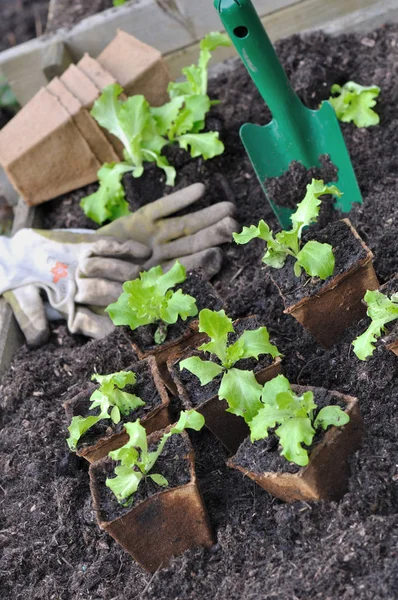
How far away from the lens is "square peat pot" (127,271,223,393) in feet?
8.38

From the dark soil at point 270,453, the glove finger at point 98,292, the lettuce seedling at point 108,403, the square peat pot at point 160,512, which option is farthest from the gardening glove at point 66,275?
the dark soil at point 270,453

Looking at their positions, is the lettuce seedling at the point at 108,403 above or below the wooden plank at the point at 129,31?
below

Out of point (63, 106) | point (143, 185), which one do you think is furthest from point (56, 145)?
point (143, 185)

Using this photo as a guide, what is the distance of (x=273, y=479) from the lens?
75.4 inches

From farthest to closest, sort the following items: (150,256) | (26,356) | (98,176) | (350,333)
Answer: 1. (98,176)
2. (150,256)
3. (26,356)
4. (350,333)

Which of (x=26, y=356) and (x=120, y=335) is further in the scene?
(x=26, y=356)

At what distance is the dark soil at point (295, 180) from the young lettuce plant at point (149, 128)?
1.40 ft

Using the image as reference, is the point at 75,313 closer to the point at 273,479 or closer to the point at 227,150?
the point at 227,150

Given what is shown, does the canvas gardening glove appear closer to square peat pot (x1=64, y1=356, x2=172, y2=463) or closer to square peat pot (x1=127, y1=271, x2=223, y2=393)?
square peat pot (x1=127, y1=271, x2=223, y2=393)

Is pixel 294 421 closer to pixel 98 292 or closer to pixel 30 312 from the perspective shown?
pixel 98 292

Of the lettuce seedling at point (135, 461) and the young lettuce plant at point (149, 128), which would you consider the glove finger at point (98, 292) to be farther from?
the lettuce seedling at point (135, 461)

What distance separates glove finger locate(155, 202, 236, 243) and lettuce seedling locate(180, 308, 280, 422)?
1208 mm

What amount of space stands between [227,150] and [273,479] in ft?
7.15

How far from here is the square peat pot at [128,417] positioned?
2.26 metres
